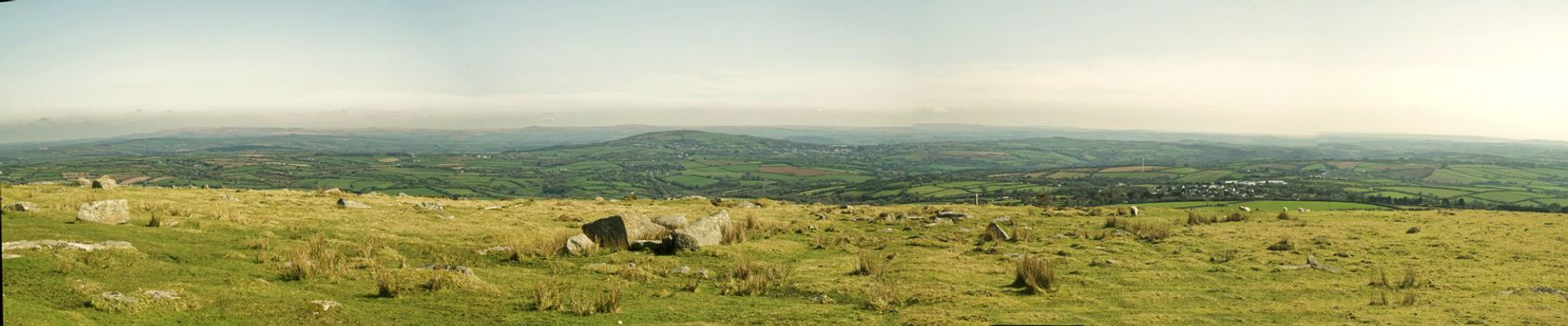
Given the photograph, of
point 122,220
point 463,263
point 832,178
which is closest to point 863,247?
point 463,263

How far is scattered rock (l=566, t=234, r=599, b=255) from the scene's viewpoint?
17.7 metres

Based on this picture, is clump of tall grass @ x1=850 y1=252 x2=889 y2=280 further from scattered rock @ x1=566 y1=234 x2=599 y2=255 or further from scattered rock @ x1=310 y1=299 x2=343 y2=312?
scattered rock @ x1=310 y1=299 x2=343 y2=312

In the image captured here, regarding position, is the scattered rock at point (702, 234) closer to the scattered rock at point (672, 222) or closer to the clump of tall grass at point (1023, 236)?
the scattered rock at point (672, 222)

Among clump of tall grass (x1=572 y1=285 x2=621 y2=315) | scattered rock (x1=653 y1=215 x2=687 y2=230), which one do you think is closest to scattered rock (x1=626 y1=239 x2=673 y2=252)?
scattered rock (x1=653 y1=215 x2=687 y2=230)

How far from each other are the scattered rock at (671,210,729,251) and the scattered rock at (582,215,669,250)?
1.25 meters

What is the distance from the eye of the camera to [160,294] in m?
10.3

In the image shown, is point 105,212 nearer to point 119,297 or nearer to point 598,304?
point 119,297

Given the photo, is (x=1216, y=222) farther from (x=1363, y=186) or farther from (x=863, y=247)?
(x=1363, y=186)

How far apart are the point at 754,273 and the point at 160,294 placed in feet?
31.0

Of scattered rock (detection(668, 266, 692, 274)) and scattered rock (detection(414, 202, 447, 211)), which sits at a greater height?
scattered rock (detection(668, 266, 692, 274))

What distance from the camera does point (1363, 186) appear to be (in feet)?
379

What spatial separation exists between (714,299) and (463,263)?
673 centimetres

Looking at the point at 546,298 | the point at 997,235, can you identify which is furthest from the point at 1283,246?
the point at 546,298

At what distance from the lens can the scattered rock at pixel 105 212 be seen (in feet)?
55.7
